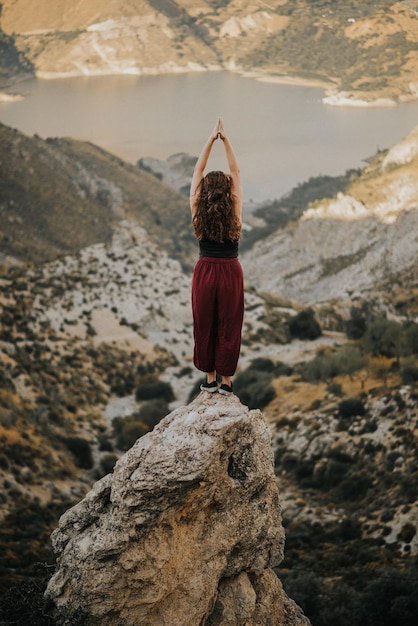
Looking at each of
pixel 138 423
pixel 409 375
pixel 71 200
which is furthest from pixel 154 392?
pixel 71 200

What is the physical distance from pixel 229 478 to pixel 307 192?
61752 millimetres

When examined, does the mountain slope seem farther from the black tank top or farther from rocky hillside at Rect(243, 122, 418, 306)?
the black tank top

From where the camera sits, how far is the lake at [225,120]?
65062mm

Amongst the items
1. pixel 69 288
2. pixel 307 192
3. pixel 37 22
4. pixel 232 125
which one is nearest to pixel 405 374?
pixel 69 288

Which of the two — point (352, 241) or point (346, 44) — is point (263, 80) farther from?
point (352, 241)

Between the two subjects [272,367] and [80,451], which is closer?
[80,451]

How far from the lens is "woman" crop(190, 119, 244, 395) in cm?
551

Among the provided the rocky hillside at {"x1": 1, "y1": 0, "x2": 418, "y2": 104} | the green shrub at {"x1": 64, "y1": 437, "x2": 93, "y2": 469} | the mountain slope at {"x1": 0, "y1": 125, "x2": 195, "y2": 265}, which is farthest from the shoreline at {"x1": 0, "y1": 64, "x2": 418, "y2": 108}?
the green shrub at {"x1": 64, "y1": 437, "x2": 93, "y2": 469}

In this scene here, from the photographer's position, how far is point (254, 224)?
208 ft

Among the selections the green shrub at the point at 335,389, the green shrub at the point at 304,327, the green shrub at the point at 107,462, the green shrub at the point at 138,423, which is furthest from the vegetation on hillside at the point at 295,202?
the green shrub at the point at 107,462

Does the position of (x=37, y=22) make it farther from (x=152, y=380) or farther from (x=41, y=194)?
(x=152, y=380)

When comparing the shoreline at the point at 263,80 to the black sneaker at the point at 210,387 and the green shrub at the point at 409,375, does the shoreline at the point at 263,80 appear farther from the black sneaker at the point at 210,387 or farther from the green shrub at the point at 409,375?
the black sneaker at the point at 210,387

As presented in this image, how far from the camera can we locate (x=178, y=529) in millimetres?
5680

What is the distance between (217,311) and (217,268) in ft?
1.22
